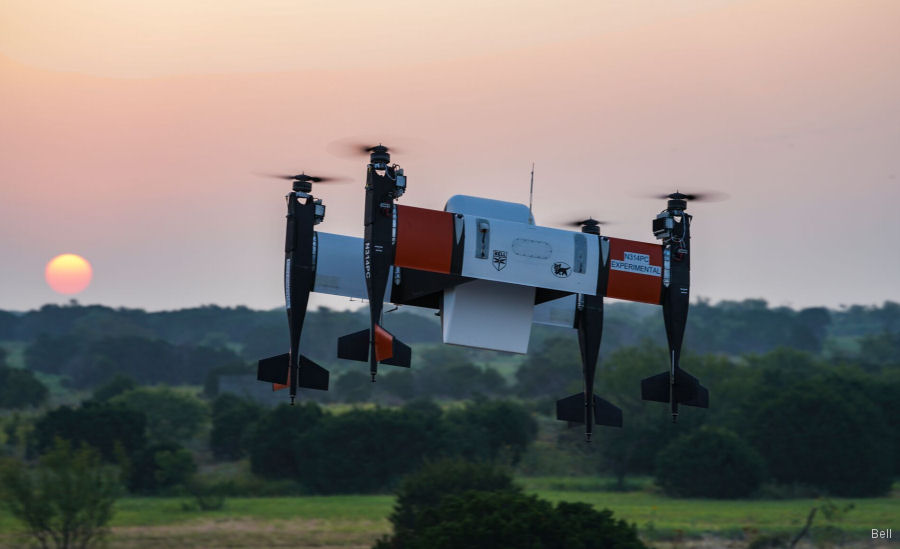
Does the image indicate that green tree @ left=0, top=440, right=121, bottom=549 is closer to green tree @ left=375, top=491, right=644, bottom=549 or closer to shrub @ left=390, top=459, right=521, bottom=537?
shrub @ left=390, top=459, right=521, bottom=537

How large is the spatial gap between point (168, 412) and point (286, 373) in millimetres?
114724

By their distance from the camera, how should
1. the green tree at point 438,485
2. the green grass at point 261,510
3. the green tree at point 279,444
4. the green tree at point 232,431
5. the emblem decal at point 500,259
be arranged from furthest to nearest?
the green tree at point 232,431
the green tree at point 279,444
the green grass at point 261,510
the green tree at point 438,485
the emblem decal at point 500,259

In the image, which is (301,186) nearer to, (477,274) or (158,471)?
(477,274)

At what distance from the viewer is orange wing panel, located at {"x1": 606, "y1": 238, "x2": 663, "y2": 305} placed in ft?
77.3

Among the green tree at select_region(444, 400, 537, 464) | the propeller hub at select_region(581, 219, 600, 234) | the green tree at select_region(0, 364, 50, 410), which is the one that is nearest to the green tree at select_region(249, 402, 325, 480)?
the green tree at select_region(444, 400, 537, 464)

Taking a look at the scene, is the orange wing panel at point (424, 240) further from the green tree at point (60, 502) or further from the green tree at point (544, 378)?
the green tree at point (544, 378)

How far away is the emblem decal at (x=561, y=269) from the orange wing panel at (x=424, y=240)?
2.37 metres

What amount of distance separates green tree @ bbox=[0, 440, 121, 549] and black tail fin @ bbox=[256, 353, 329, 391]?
2114 inches

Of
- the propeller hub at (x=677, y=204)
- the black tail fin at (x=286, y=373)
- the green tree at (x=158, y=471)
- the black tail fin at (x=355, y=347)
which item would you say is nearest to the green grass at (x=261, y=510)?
the green tree at (x=158, y=471)

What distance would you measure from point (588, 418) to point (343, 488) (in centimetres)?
8198

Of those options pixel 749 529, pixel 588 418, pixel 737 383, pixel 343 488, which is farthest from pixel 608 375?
pixel 588 418

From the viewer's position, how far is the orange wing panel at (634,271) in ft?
77.3

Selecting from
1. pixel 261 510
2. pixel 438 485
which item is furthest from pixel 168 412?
pixel 438 485

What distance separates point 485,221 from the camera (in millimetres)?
22172
